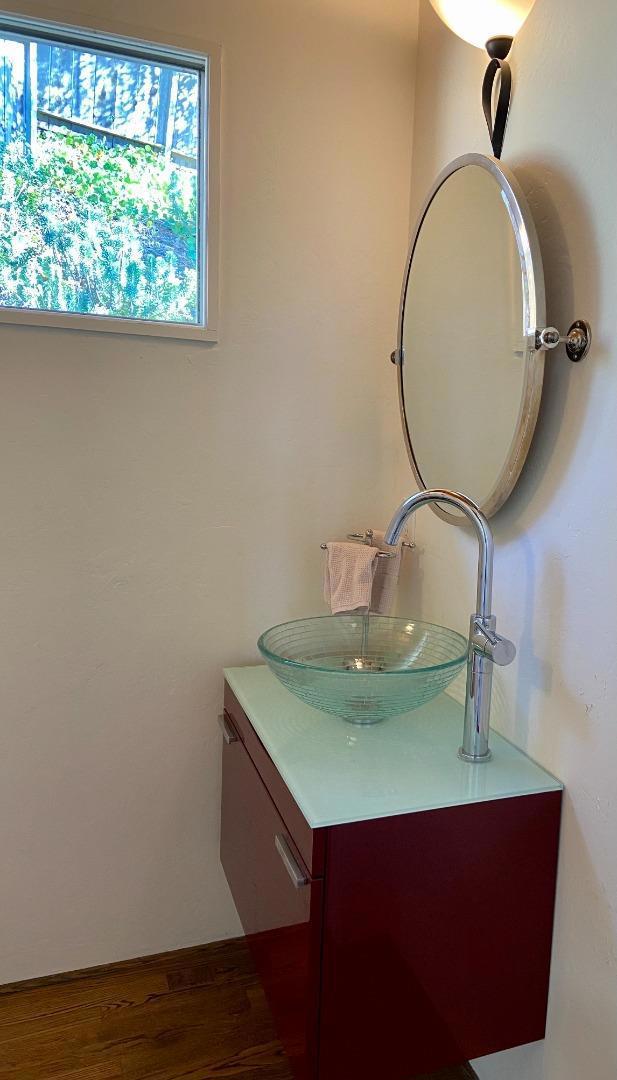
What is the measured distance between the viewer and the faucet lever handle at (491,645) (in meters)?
1.17

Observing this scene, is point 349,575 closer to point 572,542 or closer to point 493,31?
point 572,542

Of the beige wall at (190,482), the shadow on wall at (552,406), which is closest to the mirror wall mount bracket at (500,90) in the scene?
the shadow on wall at (552,406)

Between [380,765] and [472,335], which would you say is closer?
[380,765]

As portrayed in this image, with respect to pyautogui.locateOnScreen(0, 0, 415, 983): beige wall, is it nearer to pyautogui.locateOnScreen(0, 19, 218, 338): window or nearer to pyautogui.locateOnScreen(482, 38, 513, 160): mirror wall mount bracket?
pyautogui.locateOnScreen(0, 19, 218, 338): window

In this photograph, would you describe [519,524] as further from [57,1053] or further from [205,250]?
[57,1053]

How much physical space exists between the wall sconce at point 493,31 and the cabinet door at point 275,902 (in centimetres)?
132

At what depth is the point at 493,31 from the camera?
4.17ft

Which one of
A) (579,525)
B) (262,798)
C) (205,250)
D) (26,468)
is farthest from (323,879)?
(205,250)

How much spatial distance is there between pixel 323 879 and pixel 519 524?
0.69m

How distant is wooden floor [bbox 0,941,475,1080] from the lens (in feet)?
4.80

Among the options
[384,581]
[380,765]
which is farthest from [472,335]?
[380,765]

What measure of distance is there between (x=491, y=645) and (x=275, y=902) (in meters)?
0.60

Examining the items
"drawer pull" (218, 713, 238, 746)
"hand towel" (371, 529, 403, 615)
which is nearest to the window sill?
"hand towel" (371, 529, 403, 615)

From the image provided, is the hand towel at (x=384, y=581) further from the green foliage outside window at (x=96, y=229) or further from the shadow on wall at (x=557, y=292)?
the green foliage outside window at (x=96, y=229)
